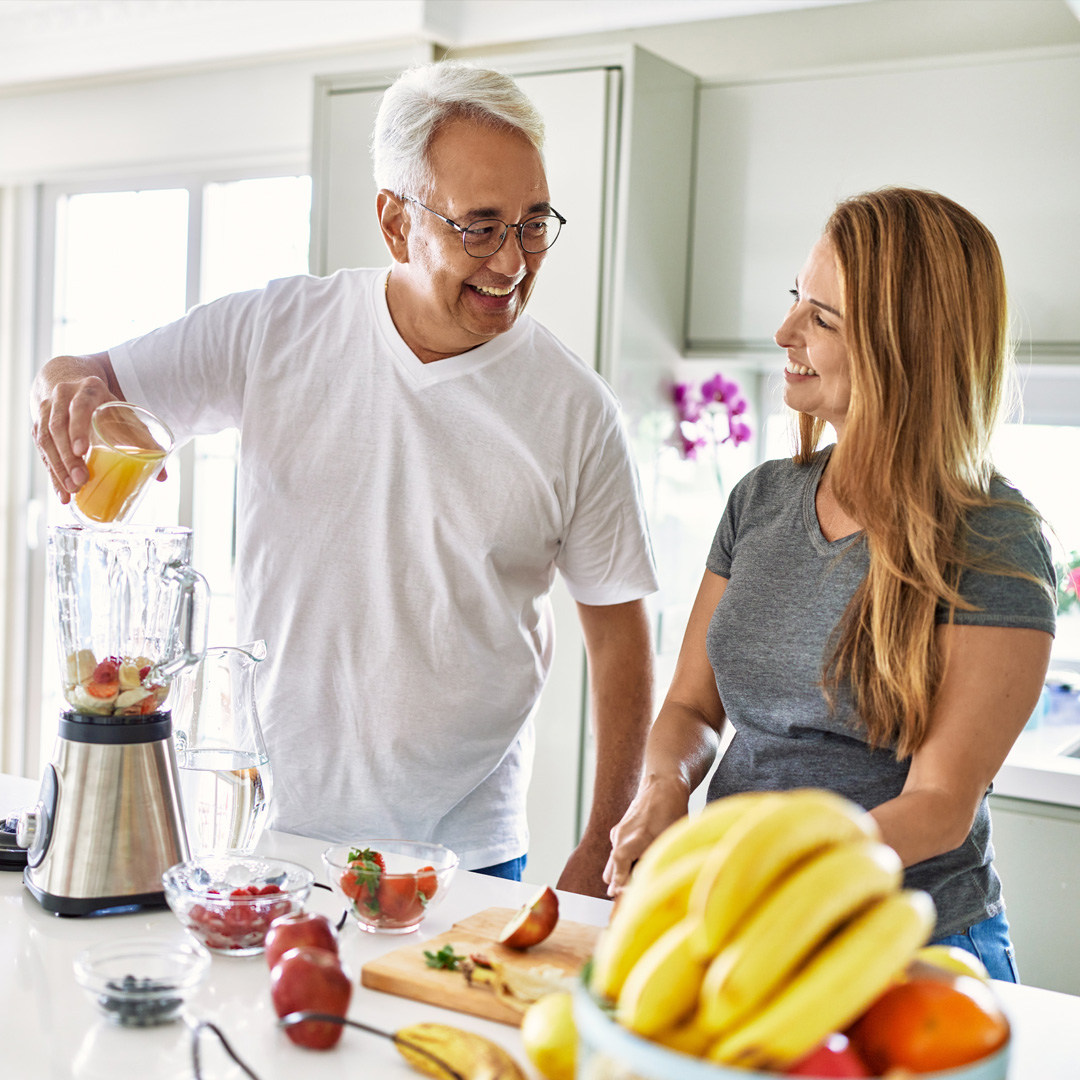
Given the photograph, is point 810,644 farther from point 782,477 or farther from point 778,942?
point 778,942

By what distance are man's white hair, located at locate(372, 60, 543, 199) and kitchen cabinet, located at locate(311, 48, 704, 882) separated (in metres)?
0.90

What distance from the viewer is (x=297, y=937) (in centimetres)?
97

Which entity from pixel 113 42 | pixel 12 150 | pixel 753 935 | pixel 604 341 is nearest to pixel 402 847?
pixel 753 935

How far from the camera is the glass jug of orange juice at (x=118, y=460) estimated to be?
1.29 m

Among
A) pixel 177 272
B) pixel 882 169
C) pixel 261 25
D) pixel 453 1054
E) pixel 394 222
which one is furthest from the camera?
pixel 177 272

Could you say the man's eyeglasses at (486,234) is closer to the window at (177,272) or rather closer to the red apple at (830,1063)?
the red apple at (830,1063)

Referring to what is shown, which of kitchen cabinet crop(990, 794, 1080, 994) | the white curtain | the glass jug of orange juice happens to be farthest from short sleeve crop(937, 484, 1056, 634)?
the white curtain

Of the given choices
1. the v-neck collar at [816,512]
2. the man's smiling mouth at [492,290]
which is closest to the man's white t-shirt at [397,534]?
the man's smiling mouth at [492,290]

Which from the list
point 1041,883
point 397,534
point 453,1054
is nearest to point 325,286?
point 397,534

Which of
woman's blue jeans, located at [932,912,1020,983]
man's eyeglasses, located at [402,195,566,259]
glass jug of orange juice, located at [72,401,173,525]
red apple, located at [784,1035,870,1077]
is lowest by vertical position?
woman's blue jeans, located at [932,912,1020,983]

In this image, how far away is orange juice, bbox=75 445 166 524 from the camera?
1288mm

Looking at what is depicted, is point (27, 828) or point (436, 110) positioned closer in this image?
point (27, 828)

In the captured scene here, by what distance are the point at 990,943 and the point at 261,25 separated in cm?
273

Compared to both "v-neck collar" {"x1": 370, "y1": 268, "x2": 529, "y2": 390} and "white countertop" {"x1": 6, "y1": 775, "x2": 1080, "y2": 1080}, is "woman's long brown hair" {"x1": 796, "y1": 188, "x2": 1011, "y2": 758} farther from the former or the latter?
"v-neck collar" {"x1": 370, "y1": 268, "x2": 529, "y2": 390}
